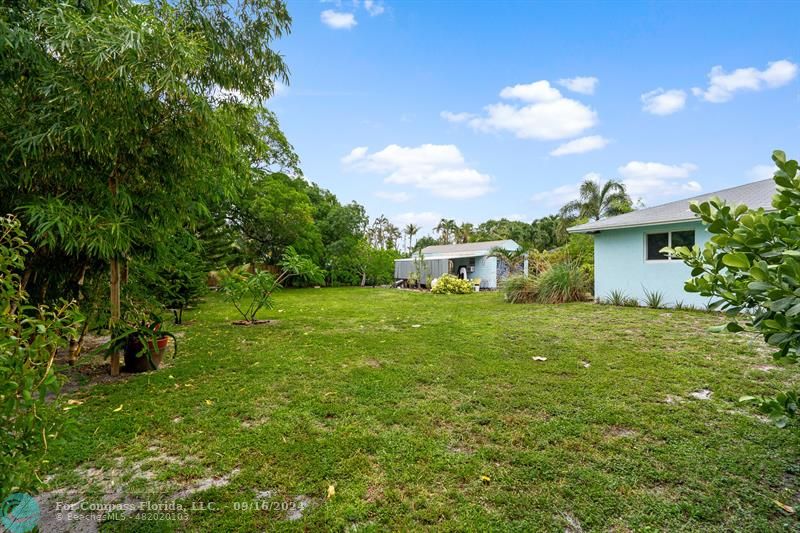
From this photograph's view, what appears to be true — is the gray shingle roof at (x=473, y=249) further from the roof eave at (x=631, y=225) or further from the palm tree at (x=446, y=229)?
the palm tree at (x=446, y=229)

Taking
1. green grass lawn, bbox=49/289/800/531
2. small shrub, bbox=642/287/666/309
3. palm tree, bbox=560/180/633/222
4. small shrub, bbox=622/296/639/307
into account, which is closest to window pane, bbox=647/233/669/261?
small shrub, bbox=642/287/666/309

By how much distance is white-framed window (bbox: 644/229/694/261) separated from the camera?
8094 mm

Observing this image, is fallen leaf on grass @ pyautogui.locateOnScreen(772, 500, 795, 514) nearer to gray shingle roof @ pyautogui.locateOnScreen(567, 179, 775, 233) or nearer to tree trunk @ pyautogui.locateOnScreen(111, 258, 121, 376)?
tree trunk @ pyautogui.locateOnScreen(111, 258, 121, 376)

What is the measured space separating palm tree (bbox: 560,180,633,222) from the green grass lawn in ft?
70.3

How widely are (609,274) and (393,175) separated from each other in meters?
Answer: 13.1

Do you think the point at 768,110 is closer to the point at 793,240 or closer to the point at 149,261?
the point at 793,240

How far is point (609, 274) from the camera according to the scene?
9648 millimetres

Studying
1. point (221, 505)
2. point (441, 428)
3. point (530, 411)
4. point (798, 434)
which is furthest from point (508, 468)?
point (798, 434)

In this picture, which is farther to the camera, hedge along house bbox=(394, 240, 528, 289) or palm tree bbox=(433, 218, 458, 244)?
palm tree bbox=(433, 218, 458, 244)

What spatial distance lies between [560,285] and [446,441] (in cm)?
870

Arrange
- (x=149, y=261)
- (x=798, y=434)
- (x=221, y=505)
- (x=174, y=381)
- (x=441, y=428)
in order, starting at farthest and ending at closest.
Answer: (x=149, y=261) → (x=174, y=381) → (x=441, y=428) → (x=798, y=434) → (x=221, y=505)

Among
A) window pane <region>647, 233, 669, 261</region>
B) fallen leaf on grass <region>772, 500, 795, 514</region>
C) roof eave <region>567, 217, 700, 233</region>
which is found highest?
roof eave <region>567, 217, 700, 233</region>

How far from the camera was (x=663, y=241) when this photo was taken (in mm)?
8641

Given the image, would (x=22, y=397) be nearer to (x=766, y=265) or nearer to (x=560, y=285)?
(x=766, y=265)
